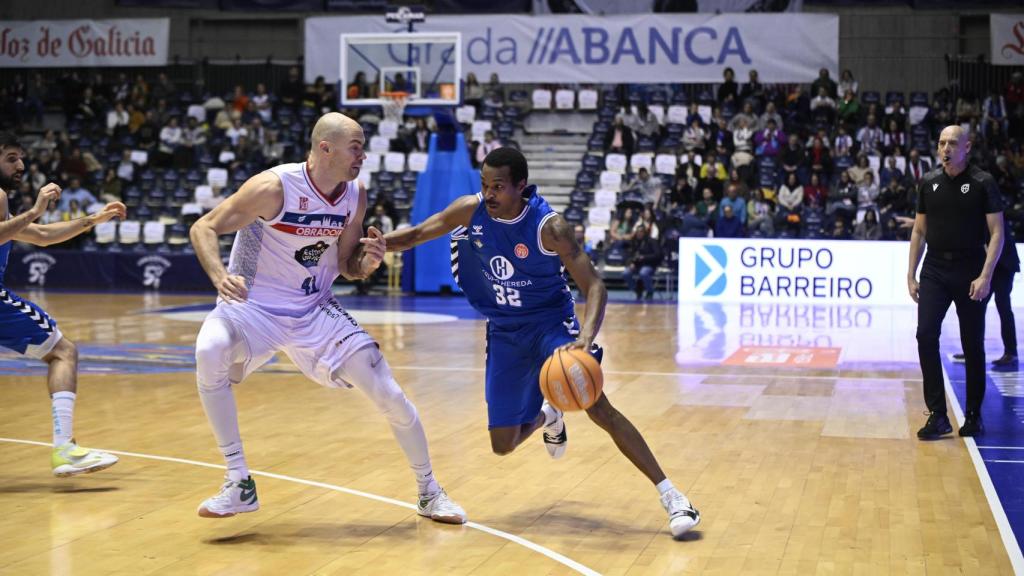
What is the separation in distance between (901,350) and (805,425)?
16.2ft

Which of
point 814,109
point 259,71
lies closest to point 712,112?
point 814,109

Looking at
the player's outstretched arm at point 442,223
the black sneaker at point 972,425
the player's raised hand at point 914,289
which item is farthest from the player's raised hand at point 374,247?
the black sneaker at point 972,425

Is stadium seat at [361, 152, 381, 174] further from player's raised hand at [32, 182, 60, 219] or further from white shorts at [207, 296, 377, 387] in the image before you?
white shorts at [207, 296, 377, 387]

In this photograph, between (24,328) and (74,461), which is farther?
(24,328)

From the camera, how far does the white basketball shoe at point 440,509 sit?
18.4 feet

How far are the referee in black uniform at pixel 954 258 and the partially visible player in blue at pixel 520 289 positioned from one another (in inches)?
119

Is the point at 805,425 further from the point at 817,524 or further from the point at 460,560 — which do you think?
the point at 460,560

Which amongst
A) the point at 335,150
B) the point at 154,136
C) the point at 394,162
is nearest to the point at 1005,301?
the point at 335,150

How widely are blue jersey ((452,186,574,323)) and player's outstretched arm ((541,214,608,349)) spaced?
0.28 ft

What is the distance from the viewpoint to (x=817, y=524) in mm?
5609

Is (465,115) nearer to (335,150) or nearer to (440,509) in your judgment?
(335,150)

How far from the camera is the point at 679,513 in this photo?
Result: 536 cm

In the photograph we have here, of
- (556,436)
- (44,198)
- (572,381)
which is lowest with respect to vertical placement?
(556,436)

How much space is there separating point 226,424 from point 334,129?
1443mm
